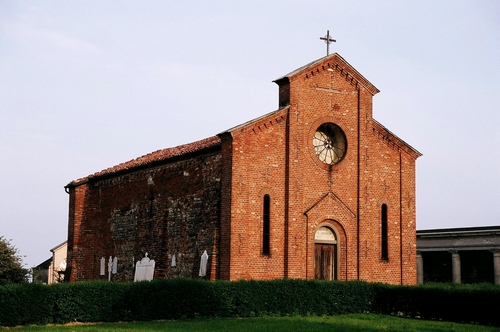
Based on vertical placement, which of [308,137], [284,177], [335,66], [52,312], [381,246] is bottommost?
[52,312]

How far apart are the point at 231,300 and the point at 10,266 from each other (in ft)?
64.9

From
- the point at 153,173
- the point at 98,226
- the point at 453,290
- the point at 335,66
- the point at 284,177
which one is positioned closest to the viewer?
the point at 453,290

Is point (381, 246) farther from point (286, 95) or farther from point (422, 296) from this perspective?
point (286, 95)

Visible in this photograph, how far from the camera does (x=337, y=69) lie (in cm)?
2872

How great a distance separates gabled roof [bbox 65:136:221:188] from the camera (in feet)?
94.6

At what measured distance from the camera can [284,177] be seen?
26.9 metres

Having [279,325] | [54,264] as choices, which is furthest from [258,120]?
[54,264]

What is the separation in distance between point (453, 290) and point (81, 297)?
1192cm

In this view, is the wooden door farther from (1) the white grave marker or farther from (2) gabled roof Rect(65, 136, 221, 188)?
(1) the white grave marker

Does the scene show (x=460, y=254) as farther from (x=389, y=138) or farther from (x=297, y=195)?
(x=297, y=195)

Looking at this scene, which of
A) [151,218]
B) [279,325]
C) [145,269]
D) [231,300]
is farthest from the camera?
[151,218]

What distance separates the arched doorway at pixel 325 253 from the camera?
27375mm

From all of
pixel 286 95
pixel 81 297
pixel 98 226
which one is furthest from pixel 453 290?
pixel 98 226

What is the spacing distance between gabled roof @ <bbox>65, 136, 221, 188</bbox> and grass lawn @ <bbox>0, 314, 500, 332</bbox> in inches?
323
